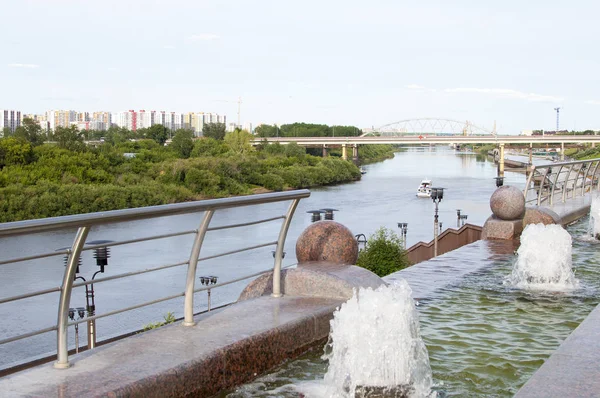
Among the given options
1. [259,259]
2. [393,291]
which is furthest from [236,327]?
[259,259]

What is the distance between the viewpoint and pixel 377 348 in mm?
4199

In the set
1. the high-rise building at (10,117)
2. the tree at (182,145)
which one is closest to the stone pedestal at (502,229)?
the tree at (182,145)

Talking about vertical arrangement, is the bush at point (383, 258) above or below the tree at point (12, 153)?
below

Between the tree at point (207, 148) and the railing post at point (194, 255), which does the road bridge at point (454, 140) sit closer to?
the tree at point (207, 148)

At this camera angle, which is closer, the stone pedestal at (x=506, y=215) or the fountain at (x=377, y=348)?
the fountain at (x=377, y=348)

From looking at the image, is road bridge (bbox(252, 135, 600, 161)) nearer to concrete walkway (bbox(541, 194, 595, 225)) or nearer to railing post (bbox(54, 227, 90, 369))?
concrete walkway (bbox(541, 194, 595, 225))

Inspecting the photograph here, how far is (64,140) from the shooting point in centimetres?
8556

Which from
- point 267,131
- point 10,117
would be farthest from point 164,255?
point 10,117

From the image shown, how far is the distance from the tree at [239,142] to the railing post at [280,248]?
10285 centimetres

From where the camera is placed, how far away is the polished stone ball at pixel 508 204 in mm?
11867

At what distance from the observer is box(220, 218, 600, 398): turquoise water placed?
4723 millimetres

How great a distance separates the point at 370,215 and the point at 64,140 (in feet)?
153

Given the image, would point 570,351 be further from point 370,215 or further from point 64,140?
point 64,140

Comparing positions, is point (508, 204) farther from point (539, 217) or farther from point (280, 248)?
point (280, 248)
